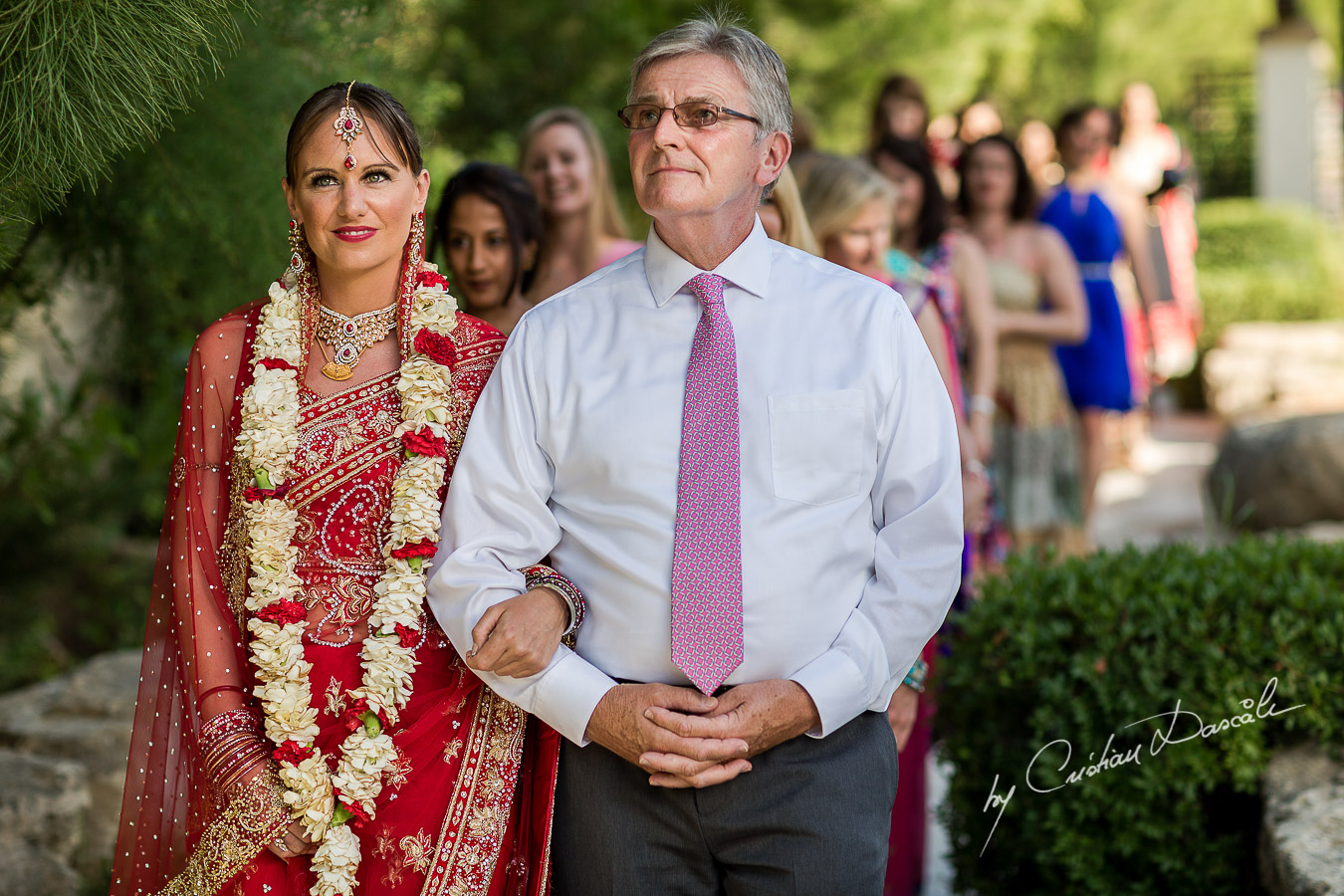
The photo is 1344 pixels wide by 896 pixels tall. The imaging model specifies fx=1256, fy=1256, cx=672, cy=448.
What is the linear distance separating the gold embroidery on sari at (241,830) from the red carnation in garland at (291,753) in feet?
0.14

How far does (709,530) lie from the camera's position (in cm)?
218

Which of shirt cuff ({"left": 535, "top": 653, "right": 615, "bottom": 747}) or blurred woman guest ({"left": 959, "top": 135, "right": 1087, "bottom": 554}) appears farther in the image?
blurred woman guest ({"left": 959, "top": 135, "right": 1087, "bottom": 554})

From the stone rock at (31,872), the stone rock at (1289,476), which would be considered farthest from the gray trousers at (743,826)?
the stone rock at (1289,476)

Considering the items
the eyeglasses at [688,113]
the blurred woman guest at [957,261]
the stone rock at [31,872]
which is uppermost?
the blurred woman guest at [957,261]

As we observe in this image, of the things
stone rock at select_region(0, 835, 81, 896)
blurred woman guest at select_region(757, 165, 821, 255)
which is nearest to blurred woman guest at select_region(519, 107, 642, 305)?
blurred woman guest at select_region(757, 165, 821, 255)

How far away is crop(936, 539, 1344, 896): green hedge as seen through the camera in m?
3.00

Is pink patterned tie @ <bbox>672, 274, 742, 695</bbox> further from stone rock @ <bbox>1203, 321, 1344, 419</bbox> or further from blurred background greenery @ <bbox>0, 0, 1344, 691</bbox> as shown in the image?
stone rock @ <bbox>1203, 321, 1344, 419</bbox>

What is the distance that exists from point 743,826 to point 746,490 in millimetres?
592

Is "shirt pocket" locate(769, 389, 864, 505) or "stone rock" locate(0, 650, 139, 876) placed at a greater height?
"shirt pocket" locate(769, 389, 864, 505)

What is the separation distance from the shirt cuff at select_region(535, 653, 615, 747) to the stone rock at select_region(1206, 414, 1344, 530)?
4927 millimetres

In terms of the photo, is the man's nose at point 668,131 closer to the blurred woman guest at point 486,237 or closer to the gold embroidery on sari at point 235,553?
the gold embroidery on sari at point 235,553

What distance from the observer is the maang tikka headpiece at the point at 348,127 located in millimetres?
2305

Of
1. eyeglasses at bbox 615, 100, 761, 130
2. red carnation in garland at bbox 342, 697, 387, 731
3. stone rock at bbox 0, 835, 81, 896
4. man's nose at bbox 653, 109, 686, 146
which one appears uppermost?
eyeglasses at bbox 615, 100, 761, 130

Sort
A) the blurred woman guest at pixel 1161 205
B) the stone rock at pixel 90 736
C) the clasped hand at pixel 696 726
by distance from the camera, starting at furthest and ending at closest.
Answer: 1. the blurred woman guest at pixel 1161 205
2. the stone rock at pixel 90 736
3. the clasped hand at pixel 696 726
